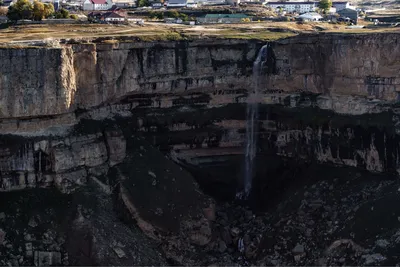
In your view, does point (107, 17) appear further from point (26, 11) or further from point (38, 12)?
point (26, 11)

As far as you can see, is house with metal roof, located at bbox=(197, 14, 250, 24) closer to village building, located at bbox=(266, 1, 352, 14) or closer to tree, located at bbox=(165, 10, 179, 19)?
tree, located at bbox=(165, 10, 179, 19)

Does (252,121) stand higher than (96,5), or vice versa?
(96,5)

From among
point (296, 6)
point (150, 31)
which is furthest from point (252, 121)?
point (296, 6)

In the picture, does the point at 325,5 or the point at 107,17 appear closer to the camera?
the point at 107,17

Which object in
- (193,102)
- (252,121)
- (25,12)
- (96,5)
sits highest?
(25,12)

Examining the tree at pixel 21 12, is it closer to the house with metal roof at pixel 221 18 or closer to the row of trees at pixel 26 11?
the row of trees at pixel 26 11

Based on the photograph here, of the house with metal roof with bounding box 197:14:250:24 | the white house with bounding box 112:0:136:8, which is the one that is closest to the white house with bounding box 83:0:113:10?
the white house with bounding box 112:0:136:8

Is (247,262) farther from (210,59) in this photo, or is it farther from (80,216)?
(210,59)

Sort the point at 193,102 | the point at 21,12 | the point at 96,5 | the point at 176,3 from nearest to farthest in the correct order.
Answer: the point at 193,102 < the point at 21,12 < the point at 96,5 < the point at 176,3
